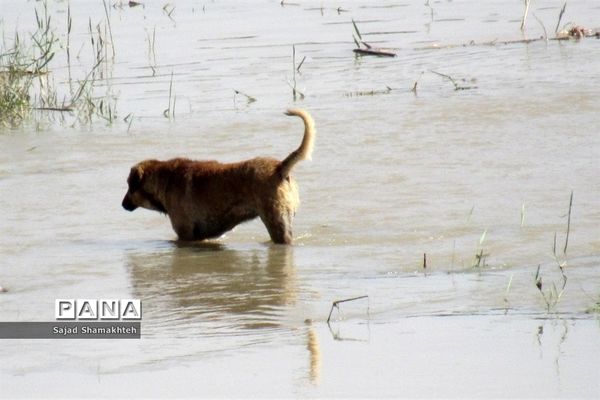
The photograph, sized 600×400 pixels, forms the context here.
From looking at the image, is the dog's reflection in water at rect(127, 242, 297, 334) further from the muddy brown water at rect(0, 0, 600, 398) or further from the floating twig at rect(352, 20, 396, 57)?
the floating twig at rect(352, 20, 396, 57)

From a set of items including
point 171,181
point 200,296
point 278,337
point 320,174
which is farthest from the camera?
point 320,174

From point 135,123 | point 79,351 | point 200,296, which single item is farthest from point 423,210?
point 135,123

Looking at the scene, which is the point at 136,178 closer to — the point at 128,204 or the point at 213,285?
the point at 128,204

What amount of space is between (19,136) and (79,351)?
6.75 metres

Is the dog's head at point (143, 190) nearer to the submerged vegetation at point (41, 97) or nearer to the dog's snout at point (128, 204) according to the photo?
the dog's snout at point (128, 204)

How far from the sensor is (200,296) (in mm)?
7121

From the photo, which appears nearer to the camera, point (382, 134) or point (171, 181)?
point (171, 181)

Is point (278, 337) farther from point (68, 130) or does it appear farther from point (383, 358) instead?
point (68, 130)

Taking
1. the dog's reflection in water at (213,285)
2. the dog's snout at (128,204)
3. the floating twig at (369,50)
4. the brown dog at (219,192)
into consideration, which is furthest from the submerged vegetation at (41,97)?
the dog's reflection in water at (213,285)

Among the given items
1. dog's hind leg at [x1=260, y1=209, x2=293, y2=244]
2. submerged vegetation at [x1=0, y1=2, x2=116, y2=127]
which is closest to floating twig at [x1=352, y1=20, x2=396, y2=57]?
submerged vegetation at [x1=0, y1=2, x2=116, y2=127]

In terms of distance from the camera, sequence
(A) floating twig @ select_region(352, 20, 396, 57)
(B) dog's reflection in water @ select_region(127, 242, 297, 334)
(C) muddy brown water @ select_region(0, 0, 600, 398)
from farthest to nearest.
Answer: (A) floating twig @ select_region(352, 20, 396, 57) → (B) dog's reflection in water @ select_region(127, 242, 297, 334) → (C) muddy brown water @ select_region(0, 0, 600, 398)

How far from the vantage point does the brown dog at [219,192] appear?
8227 millimetres

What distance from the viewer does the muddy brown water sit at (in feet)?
18.5

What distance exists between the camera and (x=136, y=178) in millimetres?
9055
